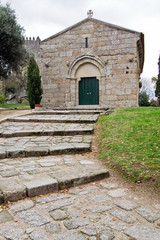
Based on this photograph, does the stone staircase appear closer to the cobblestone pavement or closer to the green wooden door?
the cobblestone pavement

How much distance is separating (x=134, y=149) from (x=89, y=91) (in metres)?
9.46

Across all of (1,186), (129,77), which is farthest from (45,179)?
(129,77)

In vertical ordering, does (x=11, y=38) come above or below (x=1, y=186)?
→ above

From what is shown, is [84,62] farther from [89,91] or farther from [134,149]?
[134,149]

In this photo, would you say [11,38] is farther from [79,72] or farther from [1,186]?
[1,186]

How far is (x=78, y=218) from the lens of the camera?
2295mm

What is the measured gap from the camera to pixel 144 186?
3.21 metres

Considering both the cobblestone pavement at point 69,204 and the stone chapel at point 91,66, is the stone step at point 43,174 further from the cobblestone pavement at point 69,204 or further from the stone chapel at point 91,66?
the stone chapel at point 91,66

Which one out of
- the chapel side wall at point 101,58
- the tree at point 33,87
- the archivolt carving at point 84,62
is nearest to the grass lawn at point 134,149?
the chapel side wall at point 101,58

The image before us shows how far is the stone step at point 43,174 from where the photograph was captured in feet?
9.20

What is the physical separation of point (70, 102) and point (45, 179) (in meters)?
10.6

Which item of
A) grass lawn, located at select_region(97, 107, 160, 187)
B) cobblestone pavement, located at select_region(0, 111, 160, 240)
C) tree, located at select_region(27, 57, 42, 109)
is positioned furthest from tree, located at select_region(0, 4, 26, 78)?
cobblestone pavement, located at select_region(0, 111, 160, 240)

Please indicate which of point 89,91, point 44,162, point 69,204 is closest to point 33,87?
point 89,91

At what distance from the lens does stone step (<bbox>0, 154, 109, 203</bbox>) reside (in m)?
2.80
